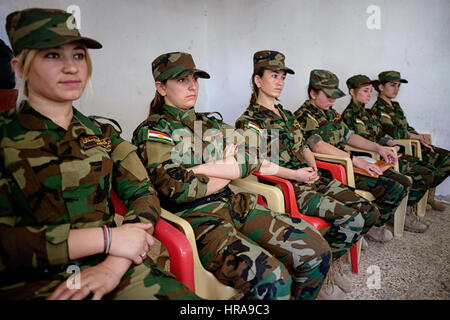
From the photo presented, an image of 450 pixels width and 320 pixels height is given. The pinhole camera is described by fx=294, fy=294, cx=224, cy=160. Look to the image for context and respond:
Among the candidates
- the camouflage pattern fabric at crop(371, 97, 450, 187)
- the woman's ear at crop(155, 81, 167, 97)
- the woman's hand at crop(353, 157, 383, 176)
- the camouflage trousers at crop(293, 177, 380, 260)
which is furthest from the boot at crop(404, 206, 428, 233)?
the woman's ear at crop(155, 81, 167, 97)

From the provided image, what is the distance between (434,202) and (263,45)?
8.15 feet

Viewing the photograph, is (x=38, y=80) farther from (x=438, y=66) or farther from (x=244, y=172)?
(x=438, y=66)

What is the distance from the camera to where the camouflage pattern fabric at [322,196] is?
165 centimetres

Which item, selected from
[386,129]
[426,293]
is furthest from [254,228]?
[386,129]

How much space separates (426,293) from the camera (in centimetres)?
163

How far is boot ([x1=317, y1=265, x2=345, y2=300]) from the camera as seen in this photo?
159cm

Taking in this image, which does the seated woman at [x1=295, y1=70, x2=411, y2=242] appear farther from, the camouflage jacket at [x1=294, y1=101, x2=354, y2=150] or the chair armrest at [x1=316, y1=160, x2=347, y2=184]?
→ the chair armrest at [x1=316, y1=160, x2=347, y2=184]

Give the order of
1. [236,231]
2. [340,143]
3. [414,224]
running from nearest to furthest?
[236,231], [414,224], [340,143]

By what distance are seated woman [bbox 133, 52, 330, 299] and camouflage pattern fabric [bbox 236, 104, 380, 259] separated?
13.5 inches

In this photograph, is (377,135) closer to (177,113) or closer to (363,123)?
(363,123)

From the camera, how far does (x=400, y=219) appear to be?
2.39m

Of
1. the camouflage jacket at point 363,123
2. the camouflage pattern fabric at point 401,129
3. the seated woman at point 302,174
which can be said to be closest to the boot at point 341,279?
the seated woman at point 302,174

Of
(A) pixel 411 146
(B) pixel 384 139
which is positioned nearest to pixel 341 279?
(B) pixel 384 139

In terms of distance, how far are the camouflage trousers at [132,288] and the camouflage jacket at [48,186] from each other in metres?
0.07
